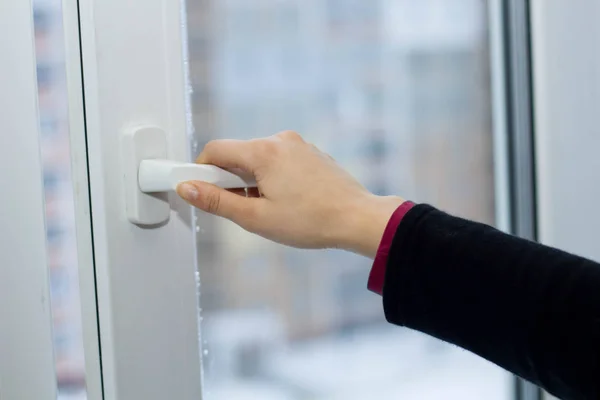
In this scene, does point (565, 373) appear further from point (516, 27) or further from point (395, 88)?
point (516, 27)

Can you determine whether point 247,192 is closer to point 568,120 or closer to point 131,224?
point 131,224

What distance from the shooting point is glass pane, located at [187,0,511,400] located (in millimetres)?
642

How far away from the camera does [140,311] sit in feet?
1.54

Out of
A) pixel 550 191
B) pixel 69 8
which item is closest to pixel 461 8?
pixel 550 191

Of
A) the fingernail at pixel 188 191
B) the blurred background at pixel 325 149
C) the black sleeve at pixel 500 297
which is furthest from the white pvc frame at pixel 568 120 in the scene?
the fingernail at pixel 188 191

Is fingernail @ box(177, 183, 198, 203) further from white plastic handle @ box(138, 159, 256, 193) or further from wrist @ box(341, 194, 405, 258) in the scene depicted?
wrist @ box(341, 194, 405, 258)

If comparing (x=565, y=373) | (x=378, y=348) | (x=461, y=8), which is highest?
(x=461, y=8)

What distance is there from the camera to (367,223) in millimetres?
461

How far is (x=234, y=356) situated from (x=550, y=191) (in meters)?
0.46

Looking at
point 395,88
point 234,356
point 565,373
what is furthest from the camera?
point 395,88

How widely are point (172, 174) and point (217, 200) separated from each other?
0.12ft

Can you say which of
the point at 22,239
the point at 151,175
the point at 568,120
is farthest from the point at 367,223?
the point at 568,120

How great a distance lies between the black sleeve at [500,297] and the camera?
40cm

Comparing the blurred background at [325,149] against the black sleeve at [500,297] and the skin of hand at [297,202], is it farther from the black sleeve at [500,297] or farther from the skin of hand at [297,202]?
the black sleeve at [500,297]
